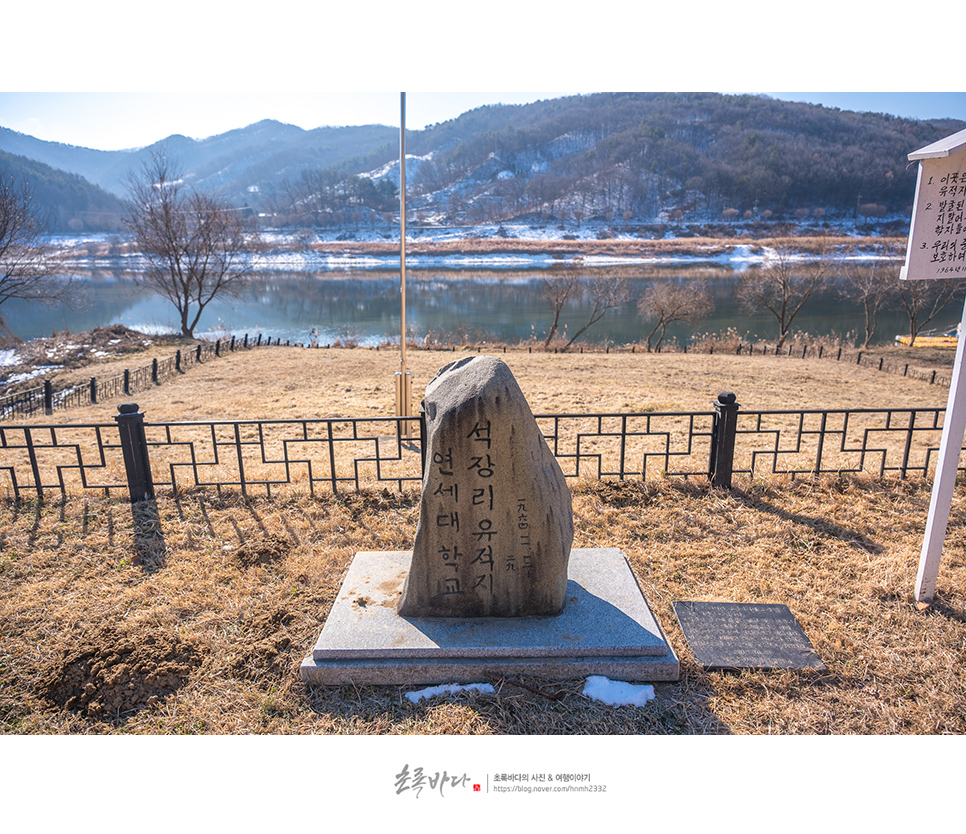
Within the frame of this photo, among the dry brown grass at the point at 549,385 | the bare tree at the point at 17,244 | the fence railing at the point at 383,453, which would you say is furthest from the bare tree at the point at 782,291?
the bare tree at the point at 17,244

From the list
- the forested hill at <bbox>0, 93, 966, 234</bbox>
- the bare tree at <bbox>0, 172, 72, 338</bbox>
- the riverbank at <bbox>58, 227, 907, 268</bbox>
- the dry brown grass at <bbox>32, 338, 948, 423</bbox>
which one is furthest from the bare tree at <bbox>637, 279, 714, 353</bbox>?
the forested hill at <bbox>0, 93, 966, 234</bbox>

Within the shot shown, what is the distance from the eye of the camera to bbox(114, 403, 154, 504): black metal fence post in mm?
5992

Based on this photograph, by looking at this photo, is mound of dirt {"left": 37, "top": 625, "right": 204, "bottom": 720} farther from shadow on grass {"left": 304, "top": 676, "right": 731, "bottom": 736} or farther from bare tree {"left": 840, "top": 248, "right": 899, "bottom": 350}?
bare tree {"left": 840, "top": 248, "right": 899, "bottom": 350}

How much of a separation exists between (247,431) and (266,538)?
17.2 feet

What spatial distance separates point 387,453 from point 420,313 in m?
25.5

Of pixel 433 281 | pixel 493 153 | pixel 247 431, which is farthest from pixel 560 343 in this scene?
pixel 493 153

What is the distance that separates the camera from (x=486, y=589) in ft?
12.8

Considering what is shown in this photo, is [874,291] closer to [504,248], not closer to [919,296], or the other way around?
[919,296]

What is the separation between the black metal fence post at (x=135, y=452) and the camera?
599 cm

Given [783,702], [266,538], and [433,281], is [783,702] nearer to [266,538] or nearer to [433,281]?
[266,538]

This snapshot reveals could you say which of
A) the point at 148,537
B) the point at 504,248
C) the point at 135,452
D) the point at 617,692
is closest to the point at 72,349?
the point at 135,452

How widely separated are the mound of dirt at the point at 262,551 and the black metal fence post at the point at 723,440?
4366 mm

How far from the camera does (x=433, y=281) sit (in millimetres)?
49406

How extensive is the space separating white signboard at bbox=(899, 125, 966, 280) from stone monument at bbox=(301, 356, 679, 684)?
2.87 m
